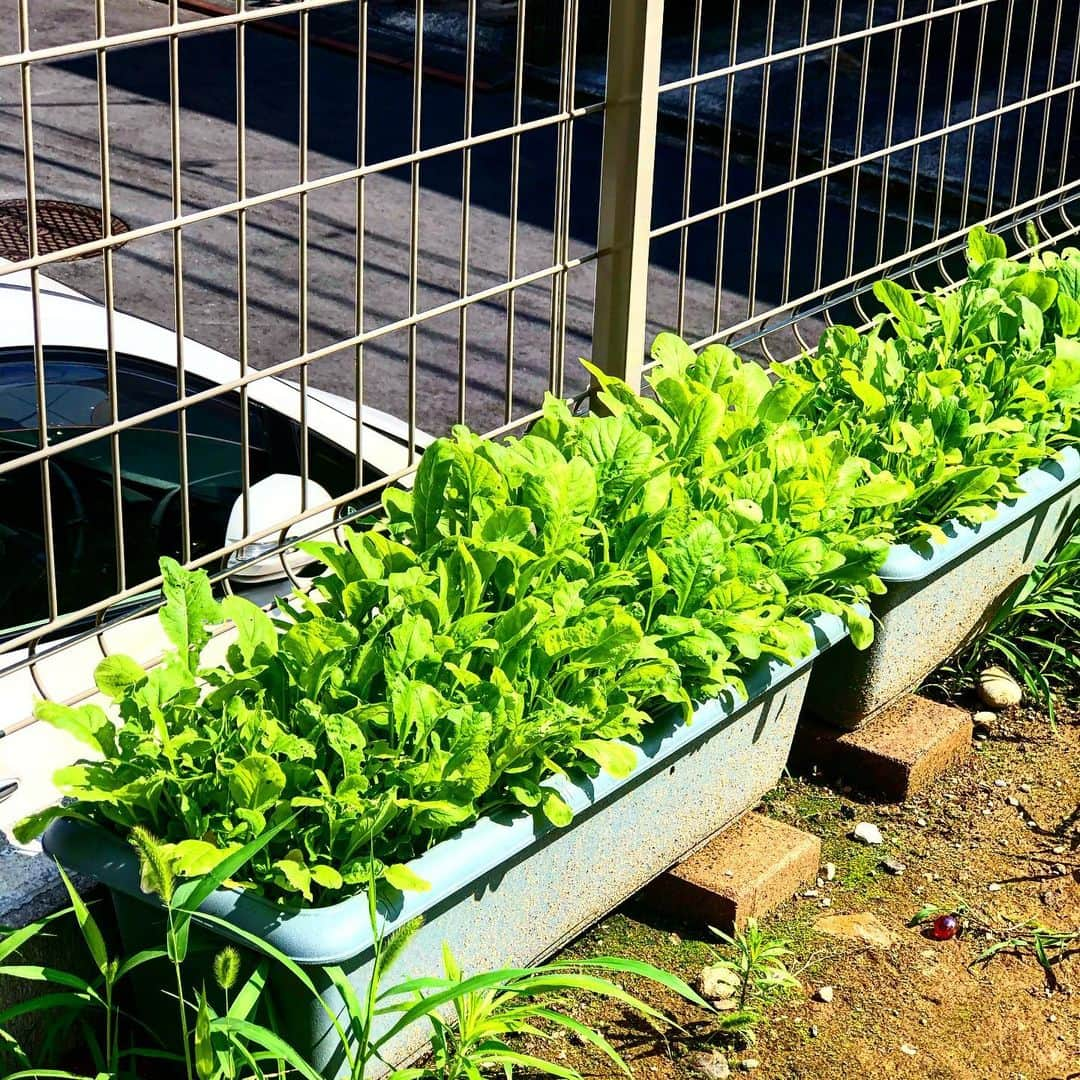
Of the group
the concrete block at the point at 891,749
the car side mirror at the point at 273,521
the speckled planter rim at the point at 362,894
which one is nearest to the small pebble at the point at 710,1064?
the speckled planter rim at the point at 362,894

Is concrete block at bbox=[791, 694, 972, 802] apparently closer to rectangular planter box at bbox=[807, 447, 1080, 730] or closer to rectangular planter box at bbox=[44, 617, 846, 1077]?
rectangular planter box at bbox=[807, 447, 1080, 730]

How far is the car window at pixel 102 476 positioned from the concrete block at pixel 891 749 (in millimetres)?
1290

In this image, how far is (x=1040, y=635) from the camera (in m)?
3.96

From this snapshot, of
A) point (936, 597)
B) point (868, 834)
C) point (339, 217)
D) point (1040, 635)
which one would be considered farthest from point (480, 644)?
point (339, 217)

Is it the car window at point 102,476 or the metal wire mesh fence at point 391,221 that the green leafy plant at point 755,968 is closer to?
the metal wire mesh fence at point 391,221

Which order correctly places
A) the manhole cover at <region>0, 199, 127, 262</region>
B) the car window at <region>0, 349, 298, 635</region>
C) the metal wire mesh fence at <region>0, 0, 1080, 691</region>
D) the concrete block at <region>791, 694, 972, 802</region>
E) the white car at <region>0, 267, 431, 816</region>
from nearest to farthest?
1. the white car at <region>0, 267, 431, 816</region>
2. the metal wire mesh fence at <region>0, 0, 1080, 691</region>
3. the car window at <region>0, 349, 298, 635</region>
4. the concrete block at <region>791, 694, 972, 802</region>
5. the manhole cover at <region>0, 199, 127, 262</region>

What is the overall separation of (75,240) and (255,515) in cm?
458

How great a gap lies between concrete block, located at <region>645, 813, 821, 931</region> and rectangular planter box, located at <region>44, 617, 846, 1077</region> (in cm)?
5

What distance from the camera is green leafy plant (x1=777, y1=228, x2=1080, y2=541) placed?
3.27 metres

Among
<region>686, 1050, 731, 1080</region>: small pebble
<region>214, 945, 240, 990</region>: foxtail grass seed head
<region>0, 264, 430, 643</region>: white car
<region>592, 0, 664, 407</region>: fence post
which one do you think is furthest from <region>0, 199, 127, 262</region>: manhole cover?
<region>214, 945, 240, 990</region>: foxtail grass seed head

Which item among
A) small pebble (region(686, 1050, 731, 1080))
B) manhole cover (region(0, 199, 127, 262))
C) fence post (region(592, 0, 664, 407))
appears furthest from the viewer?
manhole cover (region(0, 199, 127, 262))

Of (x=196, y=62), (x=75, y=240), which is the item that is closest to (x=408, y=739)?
(x=75, y=240)

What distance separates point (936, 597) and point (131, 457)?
1.65m

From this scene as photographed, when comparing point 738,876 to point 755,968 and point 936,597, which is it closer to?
point 755,968
